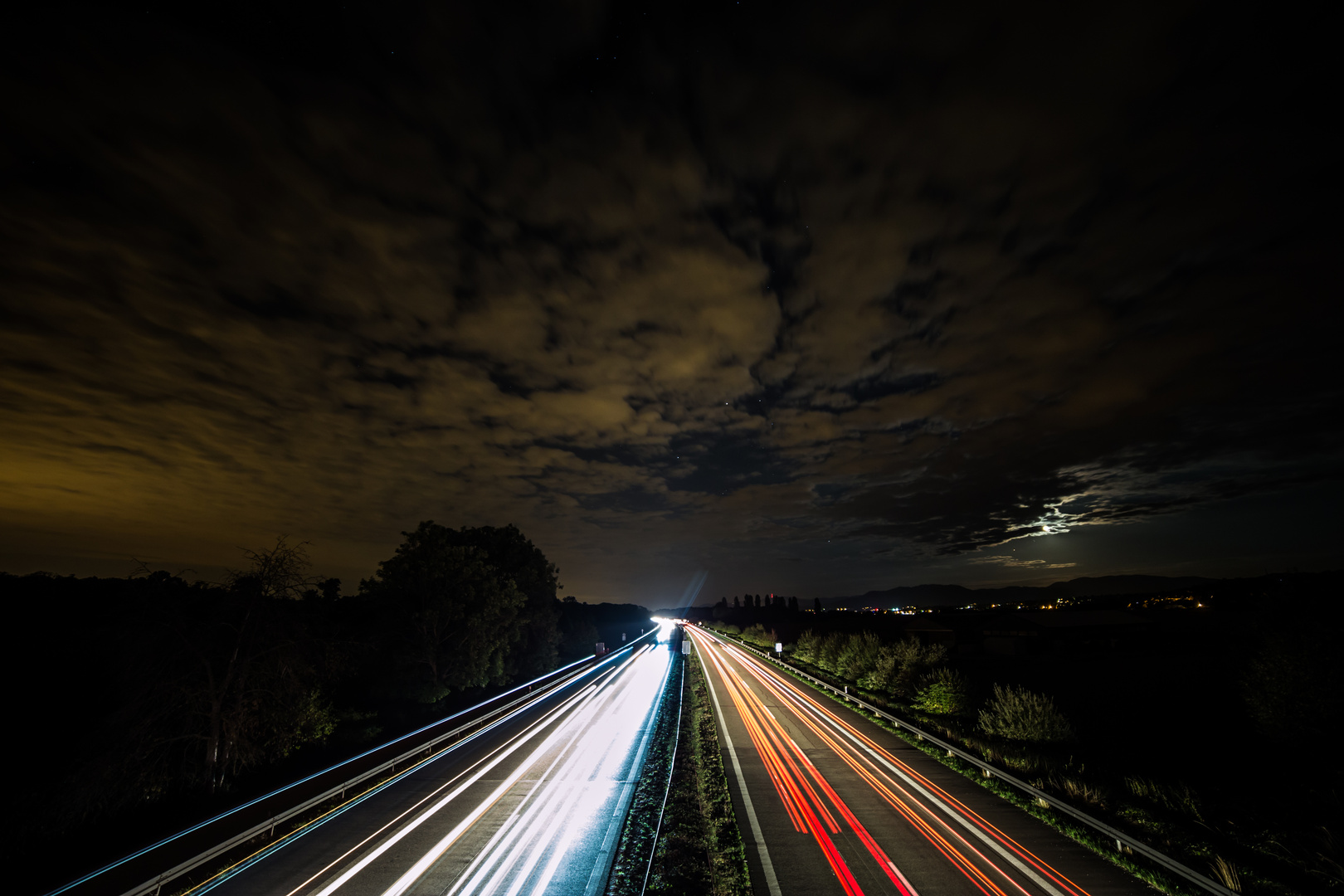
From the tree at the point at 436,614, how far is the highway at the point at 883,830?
28.2 metres

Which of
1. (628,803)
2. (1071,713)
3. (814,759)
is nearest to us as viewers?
(628,803)

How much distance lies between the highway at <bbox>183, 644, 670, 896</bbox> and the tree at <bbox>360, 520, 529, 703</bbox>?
19932 mm

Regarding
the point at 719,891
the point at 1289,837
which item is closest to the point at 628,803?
the point at 719,891

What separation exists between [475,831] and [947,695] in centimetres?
2658

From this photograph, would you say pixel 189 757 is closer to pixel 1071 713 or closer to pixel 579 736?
pixel 579 736

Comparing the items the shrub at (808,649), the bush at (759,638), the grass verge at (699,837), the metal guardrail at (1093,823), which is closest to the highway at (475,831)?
the grass verge at (699,837)

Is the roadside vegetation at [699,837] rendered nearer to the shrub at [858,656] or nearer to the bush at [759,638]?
the shrub at [858,656]

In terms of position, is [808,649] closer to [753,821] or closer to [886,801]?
[886,801]

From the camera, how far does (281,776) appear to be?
23.8 meters

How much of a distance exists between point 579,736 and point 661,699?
40.6ft

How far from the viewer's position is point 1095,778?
56.3 feet

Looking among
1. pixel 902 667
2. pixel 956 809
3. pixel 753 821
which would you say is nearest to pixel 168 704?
pixel 753 821

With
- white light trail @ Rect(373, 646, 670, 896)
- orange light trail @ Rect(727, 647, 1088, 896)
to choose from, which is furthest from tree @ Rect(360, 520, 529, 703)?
orange light trail @ Rect(727, 647, 1088, 896)

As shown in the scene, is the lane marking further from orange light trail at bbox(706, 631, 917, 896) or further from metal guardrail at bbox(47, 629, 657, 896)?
metal guardrail at bbox(47, 629, 657, 896)
